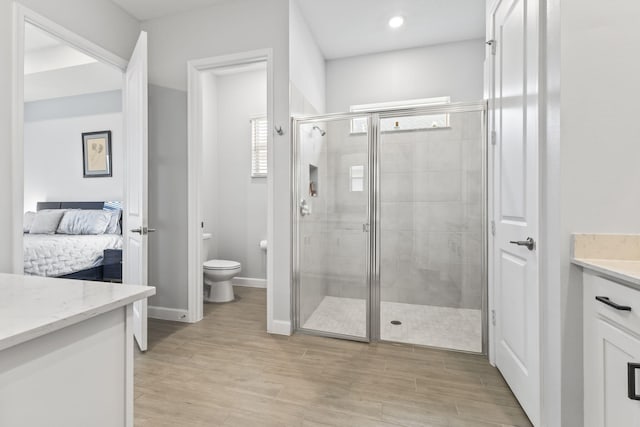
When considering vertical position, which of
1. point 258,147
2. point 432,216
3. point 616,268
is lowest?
point 616,268

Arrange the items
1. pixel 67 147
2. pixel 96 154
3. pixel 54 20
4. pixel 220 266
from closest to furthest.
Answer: pixel 54 20, pixel 220 266, pixel 96 154, pixel 67 147

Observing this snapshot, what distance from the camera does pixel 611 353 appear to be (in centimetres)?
100

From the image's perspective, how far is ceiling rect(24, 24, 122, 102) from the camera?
3.79 metres

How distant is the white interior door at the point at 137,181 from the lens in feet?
7.31

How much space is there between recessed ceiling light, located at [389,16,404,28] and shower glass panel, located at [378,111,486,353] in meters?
1.16

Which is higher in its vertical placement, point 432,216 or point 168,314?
point 432,216

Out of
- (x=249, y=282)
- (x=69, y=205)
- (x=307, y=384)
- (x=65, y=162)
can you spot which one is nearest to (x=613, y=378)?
(x=307, y=384)

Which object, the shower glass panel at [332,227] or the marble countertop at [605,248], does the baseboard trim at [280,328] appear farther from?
the marble countertop at [605,248]

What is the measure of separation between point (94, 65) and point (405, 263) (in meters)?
4.43

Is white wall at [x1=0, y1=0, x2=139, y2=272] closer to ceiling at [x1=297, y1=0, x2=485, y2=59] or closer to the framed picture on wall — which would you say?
Answer: ceiling at [x1=297, y1=0, x2=485, y2=59]

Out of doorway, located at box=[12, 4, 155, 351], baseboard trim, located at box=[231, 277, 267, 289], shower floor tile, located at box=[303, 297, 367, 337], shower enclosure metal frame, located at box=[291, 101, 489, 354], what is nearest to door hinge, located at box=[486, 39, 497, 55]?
shower enclosure metal frame, located at box=[291, 101, 489, 354]

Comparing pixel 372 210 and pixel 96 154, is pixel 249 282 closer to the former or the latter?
pixel 372 210

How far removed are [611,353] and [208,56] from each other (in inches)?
129

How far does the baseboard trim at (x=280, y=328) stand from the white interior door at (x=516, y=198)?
154cm
